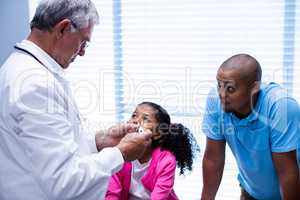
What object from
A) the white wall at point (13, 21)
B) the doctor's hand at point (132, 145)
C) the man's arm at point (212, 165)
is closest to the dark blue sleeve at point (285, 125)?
the man's arm at point (212, 165)

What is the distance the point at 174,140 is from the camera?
6.57 feet

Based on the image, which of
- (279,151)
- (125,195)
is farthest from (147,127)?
(279,151)

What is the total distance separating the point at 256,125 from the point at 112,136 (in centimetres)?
60

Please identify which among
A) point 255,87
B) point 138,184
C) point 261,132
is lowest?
point 138,184

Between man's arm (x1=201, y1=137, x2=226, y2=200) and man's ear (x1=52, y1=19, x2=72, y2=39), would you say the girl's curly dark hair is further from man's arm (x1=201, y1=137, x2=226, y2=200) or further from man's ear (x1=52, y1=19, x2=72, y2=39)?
man's ear (x1=52, y1=19, x2=72, y2=39)

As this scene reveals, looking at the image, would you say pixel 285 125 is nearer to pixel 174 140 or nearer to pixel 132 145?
pixel 132 145

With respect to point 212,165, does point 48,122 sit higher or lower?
higher

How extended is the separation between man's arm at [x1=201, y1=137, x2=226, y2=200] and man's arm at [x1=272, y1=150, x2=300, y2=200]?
0.28 metres

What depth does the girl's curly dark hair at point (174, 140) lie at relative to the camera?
1.99m

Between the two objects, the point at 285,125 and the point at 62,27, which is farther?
the point at 285,125

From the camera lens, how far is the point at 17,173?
1.14m

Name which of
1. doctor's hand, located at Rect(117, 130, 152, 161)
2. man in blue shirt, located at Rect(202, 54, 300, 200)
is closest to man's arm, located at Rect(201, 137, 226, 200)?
man in blue shirt, located at Rect(202, 54, 300, 200)

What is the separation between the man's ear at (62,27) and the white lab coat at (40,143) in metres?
0.08

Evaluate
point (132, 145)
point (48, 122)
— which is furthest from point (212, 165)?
point (48, 122)
